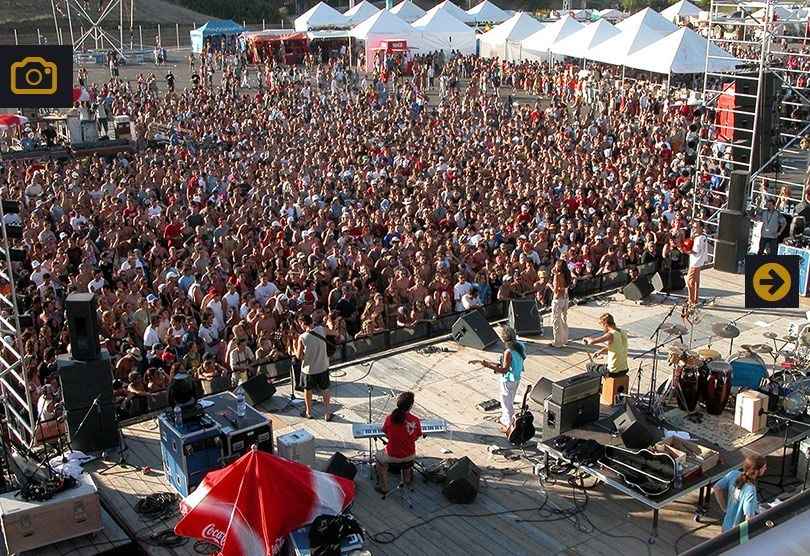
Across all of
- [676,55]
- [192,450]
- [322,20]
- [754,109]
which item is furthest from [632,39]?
[192,450]

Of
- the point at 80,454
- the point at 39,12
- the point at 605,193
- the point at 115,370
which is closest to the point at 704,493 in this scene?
the point at 80,454

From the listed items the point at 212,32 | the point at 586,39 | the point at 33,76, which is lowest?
the point at 33,76

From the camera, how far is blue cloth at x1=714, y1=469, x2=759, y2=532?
6.73 m

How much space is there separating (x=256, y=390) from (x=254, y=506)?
12.6ft

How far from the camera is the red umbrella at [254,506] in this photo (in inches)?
252

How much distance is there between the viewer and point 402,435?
26.6 feet

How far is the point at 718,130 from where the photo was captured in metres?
18.4

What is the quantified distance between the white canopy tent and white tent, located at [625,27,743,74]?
33.5 feet

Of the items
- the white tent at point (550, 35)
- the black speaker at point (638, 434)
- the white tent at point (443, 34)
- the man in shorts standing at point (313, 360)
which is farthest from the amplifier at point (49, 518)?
the white tent at point (443, 34)

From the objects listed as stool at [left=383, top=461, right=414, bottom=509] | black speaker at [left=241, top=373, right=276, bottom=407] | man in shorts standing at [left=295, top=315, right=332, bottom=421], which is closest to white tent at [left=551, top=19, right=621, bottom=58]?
black speaker at [left=241, top=373, right=276, bottom=407]

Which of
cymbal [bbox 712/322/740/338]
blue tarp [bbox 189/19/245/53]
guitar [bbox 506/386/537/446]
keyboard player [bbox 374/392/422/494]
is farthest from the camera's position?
blue tarp [bbox 189/19/245/53]

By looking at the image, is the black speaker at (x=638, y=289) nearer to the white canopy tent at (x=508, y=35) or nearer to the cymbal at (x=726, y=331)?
the cymbal at (x=726, y=331)

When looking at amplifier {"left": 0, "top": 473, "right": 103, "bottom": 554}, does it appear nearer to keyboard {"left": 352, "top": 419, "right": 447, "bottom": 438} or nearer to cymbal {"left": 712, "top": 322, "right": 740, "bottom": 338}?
keyboard {"left": 352, "top": 419, "right": 447, "bottom": 438}

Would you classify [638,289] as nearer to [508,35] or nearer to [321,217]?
[321,217]
